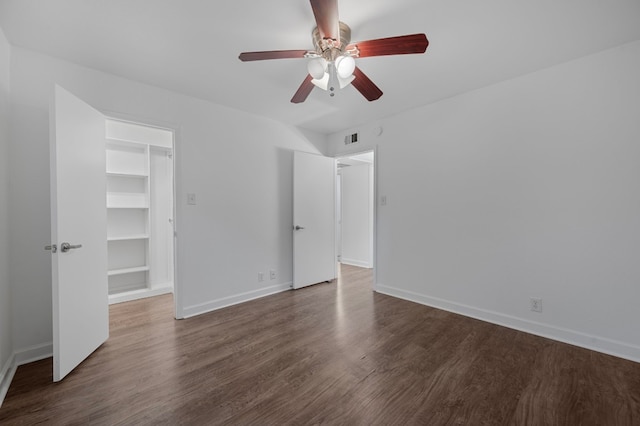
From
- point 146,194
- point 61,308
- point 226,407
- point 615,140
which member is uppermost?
point 615,140

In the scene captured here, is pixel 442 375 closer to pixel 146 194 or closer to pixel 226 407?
pixel 226 407

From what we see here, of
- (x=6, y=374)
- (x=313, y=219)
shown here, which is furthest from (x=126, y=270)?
(x=313, y=219)

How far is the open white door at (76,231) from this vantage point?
1826 mm

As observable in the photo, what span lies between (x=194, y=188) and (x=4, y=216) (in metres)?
1.42

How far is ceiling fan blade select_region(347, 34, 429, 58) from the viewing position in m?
1.54

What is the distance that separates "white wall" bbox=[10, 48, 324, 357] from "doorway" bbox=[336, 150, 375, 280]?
1.54m

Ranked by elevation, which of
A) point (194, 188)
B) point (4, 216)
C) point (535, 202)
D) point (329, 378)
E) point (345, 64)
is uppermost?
point (345, 64)

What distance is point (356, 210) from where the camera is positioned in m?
5.71

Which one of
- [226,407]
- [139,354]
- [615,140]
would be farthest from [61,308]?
[615,140]

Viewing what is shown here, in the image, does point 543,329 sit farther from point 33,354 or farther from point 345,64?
point 33,354

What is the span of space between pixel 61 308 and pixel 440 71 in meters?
3.63

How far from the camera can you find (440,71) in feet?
8.00

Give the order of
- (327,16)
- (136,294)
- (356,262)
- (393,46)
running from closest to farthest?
(327,16) → (393,46) → (136,294) → (356,262)

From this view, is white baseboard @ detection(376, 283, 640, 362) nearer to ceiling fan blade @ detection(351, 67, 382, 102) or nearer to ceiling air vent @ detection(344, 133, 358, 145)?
ceiling air vent @ detection(344, 133, 358, 145)
